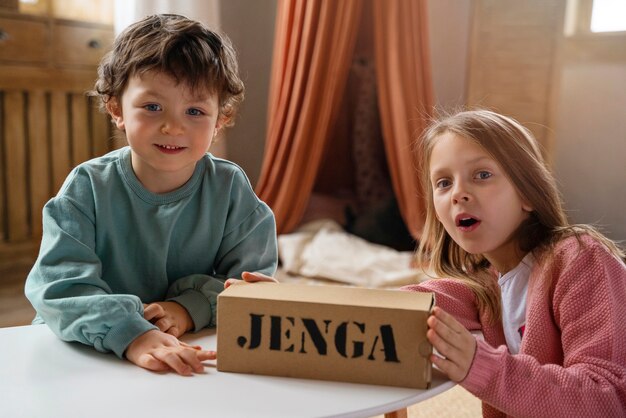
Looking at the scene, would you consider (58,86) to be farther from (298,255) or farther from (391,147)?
(391,147)

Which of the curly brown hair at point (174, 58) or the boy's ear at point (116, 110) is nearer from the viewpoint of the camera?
the curly brown hair at point (174, 58)

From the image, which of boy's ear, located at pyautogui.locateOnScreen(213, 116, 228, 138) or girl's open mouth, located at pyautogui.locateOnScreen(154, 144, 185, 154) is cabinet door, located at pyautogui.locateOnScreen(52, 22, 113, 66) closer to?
boy's ear, located at pyautogui.locateOnScreen(213, 116, 228, 138)

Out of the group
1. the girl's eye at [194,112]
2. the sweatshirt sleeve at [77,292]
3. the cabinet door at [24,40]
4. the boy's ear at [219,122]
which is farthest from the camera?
the cabinet door at [24,40]

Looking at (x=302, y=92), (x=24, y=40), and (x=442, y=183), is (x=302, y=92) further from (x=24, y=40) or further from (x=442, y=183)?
(x=442, y=183)

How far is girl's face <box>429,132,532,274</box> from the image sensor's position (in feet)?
3.47

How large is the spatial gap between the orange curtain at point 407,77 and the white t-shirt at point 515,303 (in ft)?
5.76

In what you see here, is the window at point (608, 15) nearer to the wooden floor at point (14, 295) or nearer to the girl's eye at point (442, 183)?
the girl's eye at point (442, 183)

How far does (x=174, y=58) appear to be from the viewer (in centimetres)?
115

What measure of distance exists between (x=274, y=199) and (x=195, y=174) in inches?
72.8

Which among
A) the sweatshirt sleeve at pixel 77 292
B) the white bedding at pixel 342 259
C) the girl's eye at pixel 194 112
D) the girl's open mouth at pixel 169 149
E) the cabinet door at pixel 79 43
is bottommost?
the white bedding at pixel 342 259

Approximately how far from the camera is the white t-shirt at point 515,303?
3.67ft

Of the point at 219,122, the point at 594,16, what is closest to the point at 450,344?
the point at 219,122

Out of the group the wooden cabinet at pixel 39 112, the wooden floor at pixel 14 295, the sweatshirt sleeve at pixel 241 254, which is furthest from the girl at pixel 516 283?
the wooden cabinet at pixel 39 112

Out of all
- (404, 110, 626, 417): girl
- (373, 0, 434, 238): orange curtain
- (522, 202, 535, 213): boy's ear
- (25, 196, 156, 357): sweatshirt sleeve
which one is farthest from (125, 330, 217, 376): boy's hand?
(373, 0, 434, 238): orange curtain
